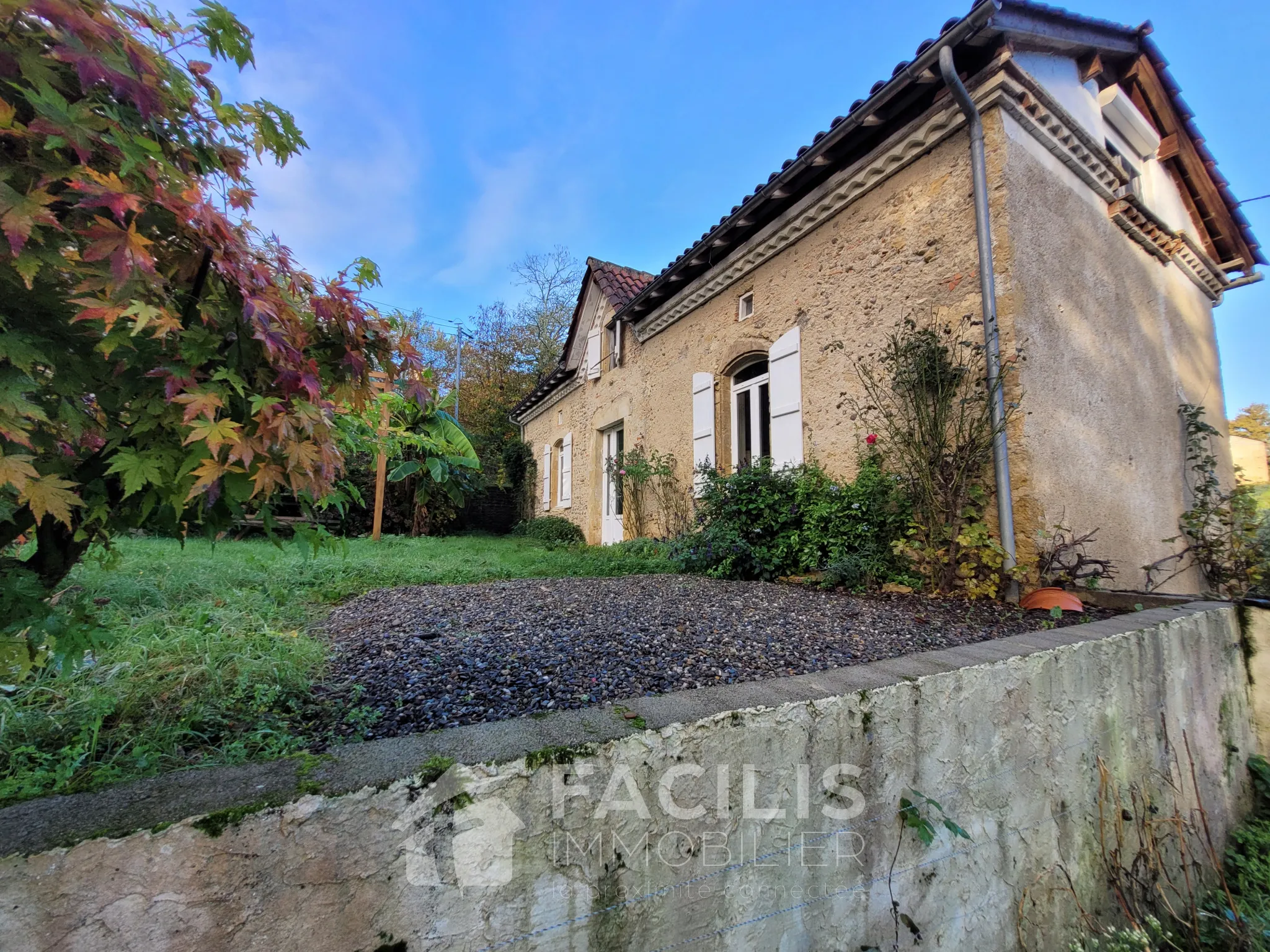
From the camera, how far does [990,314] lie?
425cm

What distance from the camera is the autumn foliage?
940 millimetres

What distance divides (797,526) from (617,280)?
7124mm

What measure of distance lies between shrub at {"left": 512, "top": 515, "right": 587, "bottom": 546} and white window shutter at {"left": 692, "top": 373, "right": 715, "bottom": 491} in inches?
179

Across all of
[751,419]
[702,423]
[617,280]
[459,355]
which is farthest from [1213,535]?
[459,355]

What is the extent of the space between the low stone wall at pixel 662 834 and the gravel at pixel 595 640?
698 mm

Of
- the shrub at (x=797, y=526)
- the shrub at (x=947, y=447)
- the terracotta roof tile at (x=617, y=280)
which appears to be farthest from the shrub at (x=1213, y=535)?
the terracotta roof tile at (x=617, y=280)

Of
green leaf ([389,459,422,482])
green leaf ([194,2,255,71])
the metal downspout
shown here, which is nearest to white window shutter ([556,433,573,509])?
green leaf ([389,459,422,482])

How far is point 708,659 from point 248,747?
1844 mm

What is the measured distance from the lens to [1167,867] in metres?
2.57

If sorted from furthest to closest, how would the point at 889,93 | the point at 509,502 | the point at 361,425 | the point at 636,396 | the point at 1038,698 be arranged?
the point at 509,502 < the point at 636,396 < the point at 889,93 < the point at 1038,698 < the point at 361,425

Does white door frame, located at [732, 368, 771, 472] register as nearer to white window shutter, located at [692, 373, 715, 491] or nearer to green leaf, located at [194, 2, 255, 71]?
white window shutter, located at [692, 373, 715, 491]

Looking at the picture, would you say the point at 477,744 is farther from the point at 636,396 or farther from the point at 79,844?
the point at 636,396

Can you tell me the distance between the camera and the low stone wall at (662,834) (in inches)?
35.5

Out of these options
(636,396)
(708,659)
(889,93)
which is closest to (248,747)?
(708,659)
